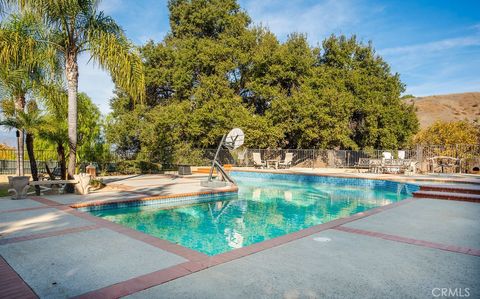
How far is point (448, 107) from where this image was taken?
2411 inches

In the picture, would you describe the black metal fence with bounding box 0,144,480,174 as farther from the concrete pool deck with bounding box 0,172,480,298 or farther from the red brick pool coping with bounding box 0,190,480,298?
the concrete pool deck with bounding box 0,172,480,298

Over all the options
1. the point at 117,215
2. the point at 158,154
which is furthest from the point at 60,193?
the point at 158,154

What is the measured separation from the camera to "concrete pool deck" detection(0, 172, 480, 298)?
3049 mm

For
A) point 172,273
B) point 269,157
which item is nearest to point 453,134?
point 269,157

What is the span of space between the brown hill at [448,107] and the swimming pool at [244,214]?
50531 mm

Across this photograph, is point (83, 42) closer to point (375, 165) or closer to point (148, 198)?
point (148, 198)

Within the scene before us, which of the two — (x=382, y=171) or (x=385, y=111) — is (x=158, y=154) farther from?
(x=385, y=111)

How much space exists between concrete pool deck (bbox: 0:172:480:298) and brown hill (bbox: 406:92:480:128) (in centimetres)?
5736

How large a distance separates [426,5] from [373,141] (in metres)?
10.8

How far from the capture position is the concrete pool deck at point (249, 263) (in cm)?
305

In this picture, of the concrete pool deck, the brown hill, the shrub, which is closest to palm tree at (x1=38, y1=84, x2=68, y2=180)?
the concrete pool deck

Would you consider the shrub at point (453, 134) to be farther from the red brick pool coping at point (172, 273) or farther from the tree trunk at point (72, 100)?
the tree trunk at point (72, 100)

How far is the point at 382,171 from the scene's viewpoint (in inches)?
763

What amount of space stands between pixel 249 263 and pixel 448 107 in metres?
70.9
